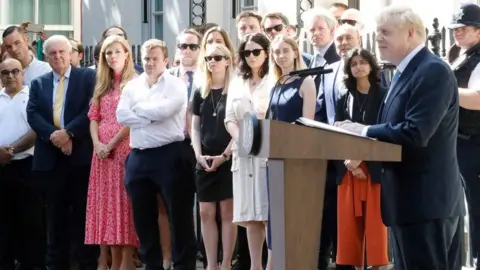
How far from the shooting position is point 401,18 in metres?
6.30

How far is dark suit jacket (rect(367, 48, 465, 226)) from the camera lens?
20.4 feet

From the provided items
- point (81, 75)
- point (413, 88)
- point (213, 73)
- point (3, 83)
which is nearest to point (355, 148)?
point (413, 88)

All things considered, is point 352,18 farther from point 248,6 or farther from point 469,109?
point 248,6

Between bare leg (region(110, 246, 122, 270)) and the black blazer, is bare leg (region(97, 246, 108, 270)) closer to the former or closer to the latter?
bare leg (region(110, 246, 122, 270))

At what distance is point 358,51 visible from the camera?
8.98 m

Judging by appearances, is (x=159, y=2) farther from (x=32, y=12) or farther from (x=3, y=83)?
(x=3, y=83)

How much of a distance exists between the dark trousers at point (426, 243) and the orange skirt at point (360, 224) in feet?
8.15

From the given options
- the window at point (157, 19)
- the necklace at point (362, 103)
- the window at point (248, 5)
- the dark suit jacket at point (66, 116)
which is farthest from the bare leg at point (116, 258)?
the window at point (157, 19)

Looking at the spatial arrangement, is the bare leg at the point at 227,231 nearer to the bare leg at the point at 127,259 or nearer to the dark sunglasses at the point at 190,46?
the bare leg at the point at 127,259

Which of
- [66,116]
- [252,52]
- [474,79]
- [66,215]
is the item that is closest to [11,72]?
[66,116]

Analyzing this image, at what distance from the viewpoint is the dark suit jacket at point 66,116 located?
425 inches

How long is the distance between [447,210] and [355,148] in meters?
0.86

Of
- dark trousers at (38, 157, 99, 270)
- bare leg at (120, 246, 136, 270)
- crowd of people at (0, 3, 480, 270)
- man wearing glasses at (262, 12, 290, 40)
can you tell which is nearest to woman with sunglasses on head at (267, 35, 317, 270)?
crowd of people at (0, 3, 480, 270)

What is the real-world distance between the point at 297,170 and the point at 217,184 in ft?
13.4
